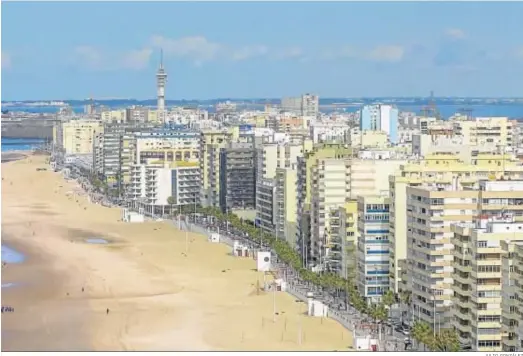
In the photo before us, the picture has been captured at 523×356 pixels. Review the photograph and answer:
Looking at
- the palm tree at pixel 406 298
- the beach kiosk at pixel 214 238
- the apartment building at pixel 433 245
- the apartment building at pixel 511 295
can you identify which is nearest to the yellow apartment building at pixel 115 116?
the beach kiosk at pixel 214 238

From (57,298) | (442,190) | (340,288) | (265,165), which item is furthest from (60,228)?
(442,190)

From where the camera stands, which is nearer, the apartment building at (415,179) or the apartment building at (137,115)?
the apartment building at (415,179)

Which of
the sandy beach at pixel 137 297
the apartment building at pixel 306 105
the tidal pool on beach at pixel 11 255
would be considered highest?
the apartment building at pixel 306 105

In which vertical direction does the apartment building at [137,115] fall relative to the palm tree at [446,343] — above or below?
above

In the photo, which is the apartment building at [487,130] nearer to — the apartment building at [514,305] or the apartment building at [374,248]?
the apartment building at [374,248]

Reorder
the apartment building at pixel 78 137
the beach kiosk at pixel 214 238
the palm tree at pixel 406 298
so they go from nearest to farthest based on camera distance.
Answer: the palm tree at pixel 406 298 < the beach kiosk at pixel 214 238 < the apartment building at pixel 78 137

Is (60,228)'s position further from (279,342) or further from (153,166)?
(279,342)

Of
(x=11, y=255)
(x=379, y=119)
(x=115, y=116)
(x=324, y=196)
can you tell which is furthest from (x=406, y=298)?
(x=115, y=116)
